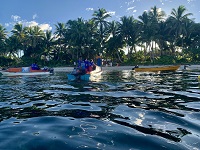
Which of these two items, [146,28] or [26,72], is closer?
[26,72]

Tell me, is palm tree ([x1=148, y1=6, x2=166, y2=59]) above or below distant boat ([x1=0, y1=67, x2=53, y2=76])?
above

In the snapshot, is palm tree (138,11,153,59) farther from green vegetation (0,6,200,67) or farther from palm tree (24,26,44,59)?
palm tree (24,26,44,59)

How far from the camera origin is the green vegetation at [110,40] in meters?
56.6

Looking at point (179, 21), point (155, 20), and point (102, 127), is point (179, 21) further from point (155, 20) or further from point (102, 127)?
point (102, 127)

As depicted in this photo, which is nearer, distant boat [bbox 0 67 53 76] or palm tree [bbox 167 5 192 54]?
distant boat [bbox 0 67 53 76]

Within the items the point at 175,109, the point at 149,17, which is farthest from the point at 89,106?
the point at 149,17

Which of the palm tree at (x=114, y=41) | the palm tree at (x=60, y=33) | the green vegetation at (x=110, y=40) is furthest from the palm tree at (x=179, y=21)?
the palm tree at (x=60, y=33)

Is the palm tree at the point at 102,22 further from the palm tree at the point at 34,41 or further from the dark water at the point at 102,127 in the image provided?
the dark water at the point at 102,127

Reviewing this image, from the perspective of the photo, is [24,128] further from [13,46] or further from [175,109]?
[13,46]

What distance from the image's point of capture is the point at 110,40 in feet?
196

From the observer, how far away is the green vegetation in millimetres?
56597

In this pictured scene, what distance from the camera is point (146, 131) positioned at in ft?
16.4

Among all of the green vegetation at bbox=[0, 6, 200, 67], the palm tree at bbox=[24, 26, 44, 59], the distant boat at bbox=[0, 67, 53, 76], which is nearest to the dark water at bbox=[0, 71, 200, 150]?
the distant boat at bbox=[0, 67, 53, 76]

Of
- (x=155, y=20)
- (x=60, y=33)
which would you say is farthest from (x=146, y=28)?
(x=60, y=33)
